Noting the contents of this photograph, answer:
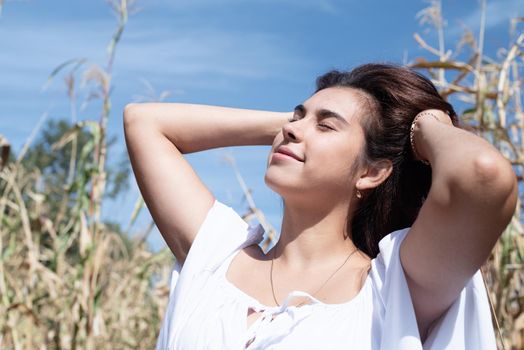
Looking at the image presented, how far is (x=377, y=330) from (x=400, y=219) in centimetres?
38

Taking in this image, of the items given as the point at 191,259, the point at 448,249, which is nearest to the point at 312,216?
the point at 191,259

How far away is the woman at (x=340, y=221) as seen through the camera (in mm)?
1568

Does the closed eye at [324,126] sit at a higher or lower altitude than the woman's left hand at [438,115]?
lower

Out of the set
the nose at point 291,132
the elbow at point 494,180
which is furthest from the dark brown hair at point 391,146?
the elbow at point 494,180

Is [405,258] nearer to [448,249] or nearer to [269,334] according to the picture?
[448,249]

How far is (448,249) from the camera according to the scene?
1557 millimetres

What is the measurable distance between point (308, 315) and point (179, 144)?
2.26 ft

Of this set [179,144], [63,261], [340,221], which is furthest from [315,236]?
[63,261]

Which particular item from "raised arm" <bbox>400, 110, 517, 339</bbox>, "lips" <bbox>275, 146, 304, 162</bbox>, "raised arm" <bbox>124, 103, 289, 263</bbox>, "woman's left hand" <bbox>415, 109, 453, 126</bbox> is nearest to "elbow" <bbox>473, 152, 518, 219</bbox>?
"raised arm" <bbox>400, 110, 517, 339</bbox>

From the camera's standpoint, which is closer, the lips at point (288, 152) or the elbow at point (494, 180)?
the elbow at point (494, 180)

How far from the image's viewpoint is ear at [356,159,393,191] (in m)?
2.00

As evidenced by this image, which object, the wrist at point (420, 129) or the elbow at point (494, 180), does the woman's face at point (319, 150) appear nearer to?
the wrist at point (420, 129)

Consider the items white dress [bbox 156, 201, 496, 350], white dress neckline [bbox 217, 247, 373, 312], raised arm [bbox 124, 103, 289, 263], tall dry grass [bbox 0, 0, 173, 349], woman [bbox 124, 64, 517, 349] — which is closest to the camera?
woman [bbox 124, 64, 517, 349]

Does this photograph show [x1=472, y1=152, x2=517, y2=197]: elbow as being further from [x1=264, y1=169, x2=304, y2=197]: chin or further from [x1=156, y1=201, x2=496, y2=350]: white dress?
[x1=264, y1=169, x2=304, y2=197]: chin
